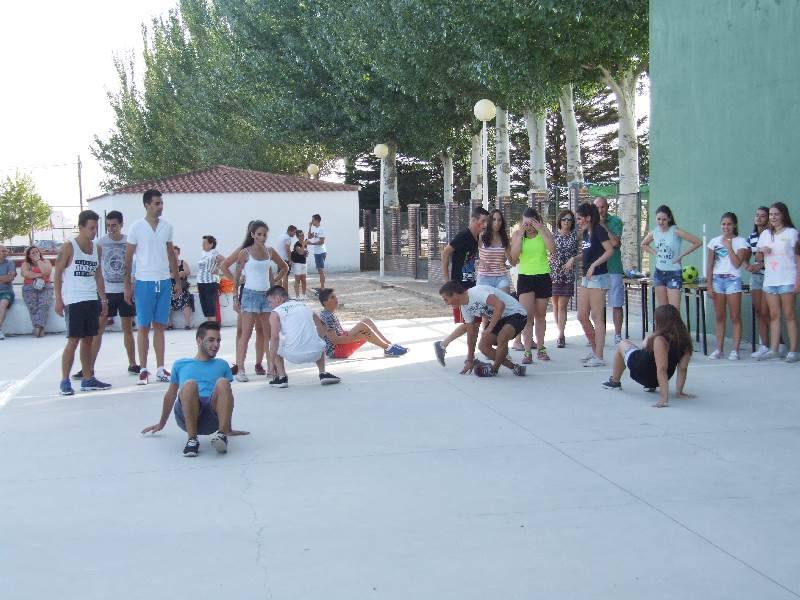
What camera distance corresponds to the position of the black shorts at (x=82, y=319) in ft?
31.5

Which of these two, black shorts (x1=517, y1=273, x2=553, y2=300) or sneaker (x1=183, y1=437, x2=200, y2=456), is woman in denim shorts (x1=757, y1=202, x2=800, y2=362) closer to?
black shorts (x1=517, y1=273, x2=553, y2=300)

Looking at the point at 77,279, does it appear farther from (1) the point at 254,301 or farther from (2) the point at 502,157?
(2) the point at 502,157

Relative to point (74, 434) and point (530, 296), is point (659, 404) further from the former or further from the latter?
point (74, 434)

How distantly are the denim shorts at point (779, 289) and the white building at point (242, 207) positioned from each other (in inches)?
1015

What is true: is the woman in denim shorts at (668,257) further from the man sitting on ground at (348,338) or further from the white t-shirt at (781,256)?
the man sitting on ground at (348,338)

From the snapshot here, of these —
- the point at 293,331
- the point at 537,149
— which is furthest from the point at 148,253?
the point at 537,149

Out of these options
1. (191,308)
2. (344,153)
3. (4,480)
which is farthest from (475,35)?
(4,480)

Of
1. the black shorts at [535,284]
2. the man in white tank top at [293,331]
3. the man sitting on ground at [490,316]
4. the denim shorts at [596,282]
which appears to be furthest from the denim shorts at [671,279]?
the man in white tank top at [293,331]

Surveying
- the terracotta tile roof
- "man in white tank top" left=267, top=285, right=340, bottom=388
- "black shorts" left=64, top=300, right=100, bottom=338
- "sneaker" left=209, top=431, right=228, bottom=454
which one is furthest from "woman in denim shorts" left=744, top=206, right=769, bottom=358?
the terracotta tile roof

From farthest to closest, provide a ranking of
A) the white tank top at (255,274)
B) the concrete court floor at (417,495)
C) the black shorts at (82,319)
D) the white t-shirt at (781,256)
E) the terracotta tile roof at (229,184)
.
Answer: the terracotta tile roof at (229,184) → the white t-shirt at (781,256) → the white tank top at (255,274) → the black shorts at (82,319) → the concrete court floor at (417,495)

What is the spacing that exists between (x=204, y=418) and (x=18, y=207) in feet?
257

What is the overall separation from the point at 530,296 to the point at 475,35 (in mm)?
12856

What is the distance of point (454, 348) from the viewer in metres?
12.7

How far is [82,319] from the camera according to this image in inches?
379
